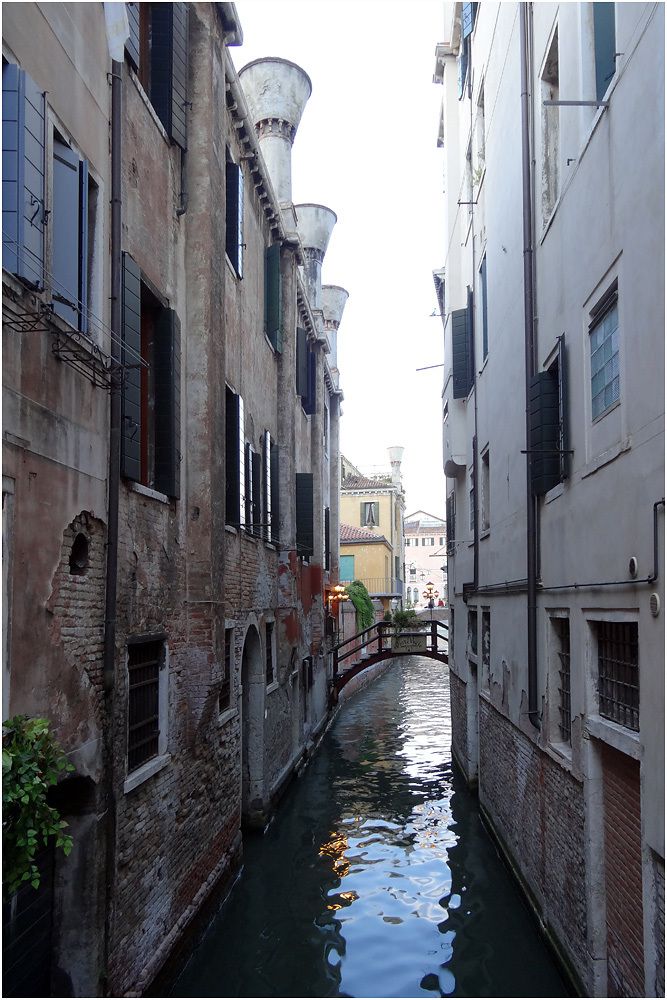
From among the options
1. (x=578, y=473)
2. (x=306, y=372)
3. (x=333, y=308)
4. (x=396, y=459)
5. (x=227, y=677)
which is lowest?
(x=227, y=677)

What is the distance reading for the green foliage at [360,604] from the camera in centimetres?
3188

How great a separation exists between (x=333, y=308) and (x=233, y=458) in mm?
18299

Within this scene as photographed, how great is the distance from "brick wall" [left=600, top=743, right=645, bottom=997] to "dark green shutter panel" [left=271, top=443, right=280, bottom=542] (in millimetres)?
7920

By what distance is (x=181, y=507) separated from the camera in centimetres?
821

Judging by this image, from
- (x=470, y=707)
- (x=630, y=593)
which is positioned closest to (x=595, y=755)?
(x=630, y=593)

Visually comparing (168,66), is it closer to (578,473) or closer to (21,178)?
(21,178)

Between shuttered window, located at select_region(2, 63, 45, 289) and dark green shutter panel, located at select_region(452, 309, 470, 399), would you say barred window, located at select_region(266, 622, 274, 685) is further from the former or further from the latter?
shuttered window, located at select_region(2, 63, 45, 289)

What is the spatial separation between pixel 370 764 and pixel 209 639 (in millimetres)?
8722

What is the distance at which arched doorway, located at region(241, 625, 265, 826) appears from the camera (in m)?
11.4

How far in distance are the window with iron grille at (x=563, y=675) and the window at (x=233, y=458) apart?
416 centimetres

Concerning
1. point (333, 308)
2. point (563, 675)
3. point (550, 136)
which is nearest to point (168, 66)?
point (550, 136)

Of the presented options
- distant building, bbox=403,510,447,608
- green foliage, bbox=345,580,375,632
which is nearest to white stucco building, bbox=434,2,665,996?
green foliage, bbox=345,580,375,632

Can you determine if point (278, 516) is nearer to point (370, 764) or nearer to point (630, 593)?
point (370, 764)

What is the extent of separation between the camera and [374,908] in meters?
8.78
